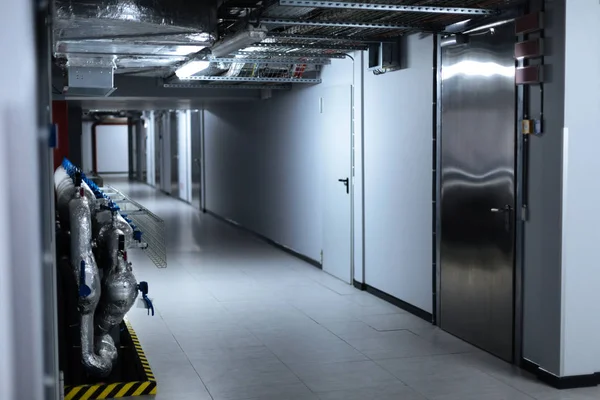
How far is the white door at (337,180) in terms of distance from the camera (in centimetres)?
759

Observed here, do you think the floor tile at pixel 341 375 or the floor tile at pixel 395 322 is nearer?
the floor tile at pixel 341 375

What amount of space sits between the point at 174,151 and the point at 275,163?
8719mm

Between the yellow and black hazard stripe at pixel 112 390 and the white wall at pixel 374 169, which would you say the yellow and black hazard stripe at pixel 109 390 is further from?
the white wall at pixel 374 169

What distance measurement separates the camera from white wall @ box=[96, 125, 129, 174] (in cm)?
2905

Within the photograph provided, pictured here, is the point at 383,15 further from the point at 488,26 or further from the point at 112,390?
the point at 112,390

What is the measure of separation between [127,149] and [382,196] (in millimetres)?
23953

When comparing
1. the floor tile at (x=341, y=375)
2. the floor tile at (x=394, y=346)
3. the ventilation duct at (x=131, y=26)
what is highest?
the ventilation duct at (x=131, y=26)

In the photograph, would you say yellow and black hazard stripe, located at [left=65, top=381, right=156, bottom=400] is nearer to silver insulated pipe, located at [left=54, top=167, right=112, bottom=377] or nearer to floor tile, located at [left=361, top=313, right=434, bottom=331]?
silver insulated pipe, located at [left=54, top=167, right=112, bottom=377]

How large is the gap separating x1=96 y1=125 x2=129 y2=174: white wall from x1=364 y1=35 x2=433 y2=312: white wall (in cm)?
2338

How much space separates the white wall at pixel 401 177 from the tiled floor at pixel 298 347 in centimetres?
31

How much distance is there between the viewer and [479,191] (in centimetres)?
525

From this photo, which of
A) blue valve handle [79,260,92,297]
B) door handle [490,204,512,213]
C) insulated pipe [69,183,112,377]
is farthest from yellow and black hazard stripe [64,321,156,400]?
door handle [490,204,512,213]

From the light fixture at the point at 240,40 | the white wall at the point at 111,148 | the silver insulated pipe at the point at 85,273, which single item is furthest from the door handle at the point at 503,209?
the white wall at the point at 111,148

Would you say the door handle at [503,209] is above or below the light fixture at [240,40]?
below
